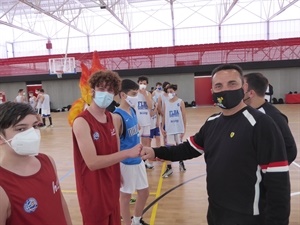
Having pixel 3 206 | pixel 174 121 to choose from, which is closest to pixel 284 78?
pixel 174 121

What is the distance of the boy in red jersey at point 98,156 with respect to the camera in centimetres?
210

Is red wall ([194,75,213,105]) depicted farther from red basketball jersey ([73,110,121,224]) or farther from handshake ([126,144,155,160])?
red basketball jersey ([73,110,121,224])

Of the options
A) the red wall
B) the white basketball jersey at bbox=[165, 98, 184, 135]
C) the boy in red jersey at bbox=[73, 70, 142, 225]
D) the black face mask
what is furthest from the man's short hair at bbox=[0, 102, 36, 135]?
the red wall

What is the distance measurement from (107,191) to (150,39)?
90.6 ft

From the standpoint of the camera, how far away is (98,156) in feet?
6.86

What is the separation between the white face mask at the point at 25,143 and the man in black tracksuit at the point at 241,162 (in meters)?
1.17

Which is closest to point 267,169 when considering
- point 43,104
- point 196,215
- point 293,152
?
point 293,152

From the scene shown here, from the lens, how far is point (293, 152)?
2605mm

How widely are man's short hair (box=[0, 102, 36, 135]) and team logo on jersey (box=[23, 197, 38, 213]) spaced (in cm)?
41

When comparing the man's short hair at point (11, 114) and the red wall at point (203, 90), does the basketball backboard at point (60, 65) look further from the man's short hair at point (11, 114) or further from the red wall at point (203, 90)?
the man's short hair at point (11, 114)

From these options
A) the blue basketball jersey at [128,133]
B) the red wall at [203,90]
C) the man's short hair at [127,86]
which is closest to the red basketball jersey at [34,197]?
the blue basketball jersey at [128,133]

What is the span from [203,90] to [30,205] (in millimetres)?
19450

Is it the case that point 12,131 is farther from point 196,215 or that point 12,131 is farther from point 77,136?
point 196,215

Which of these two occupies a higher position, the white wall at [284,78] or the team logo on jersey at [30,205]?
the white wall at [284,78]
